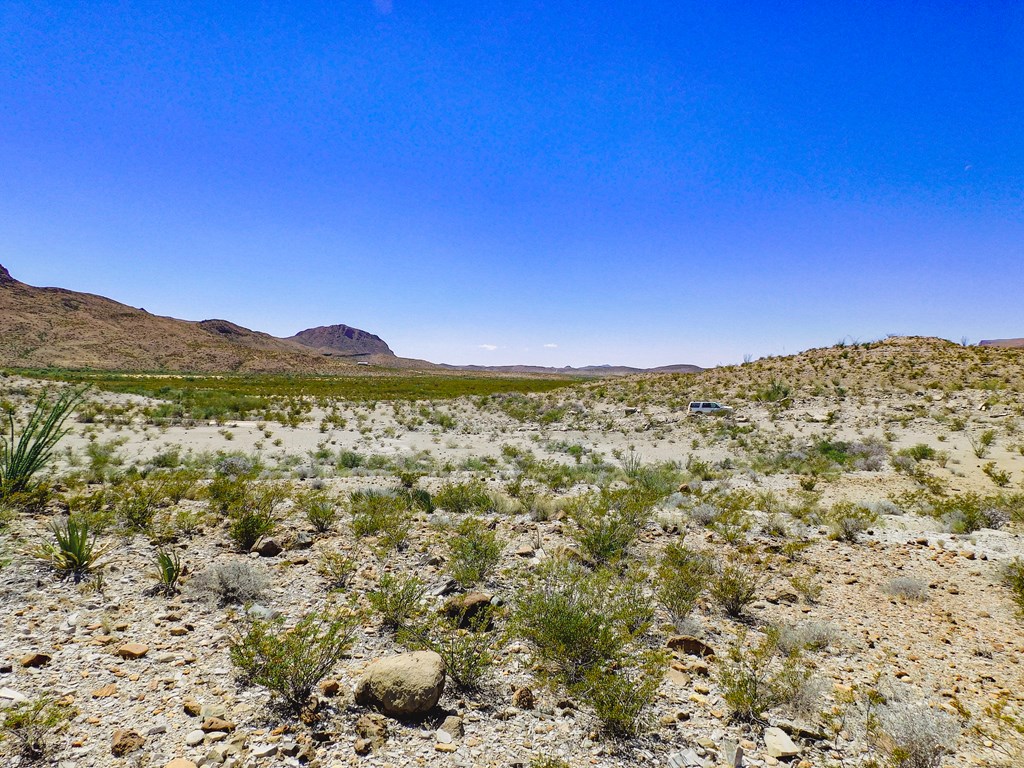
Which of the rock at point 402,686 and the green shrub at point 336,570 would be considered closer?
the rock at point 402,686

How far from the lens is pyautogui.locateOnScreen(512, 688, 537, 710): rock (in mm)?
3771

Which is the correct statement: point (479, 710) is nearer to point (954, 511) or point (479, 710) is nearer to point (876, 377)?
point (954, 511)

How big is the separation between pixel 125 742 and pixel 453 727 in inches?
81.3

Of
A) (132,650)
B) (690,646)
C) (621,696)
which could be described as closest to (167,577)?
(132,650)

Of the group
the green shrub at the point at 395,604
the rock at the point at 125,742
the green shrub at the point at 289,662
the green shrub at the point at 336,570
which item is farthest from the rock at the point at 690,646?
the rock at the point at 125,742

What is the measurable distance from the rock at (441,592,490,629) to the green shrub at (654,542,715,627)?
1978mm

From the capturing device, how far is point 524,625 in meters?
4.80

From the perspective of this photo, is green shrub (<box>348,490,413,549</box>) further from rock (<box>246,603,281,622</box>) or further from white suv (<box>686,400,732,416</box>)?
white suv (<box>686,400,732,416</box>)

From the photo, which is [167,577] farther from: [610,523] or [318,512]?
[610,523]

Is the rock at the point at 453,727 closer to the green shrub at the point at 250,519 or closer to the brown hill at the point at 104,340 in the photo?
the green shrub at the point at 250,519

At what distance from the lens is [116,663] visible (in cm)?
378

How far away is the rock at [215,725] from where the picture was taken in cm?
319

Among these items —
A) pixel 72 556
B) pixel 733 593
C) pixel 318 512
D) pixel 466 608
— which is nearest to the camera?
pixel 466 608

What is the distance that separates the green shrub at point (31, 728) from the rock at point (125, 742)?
13.7 inches
